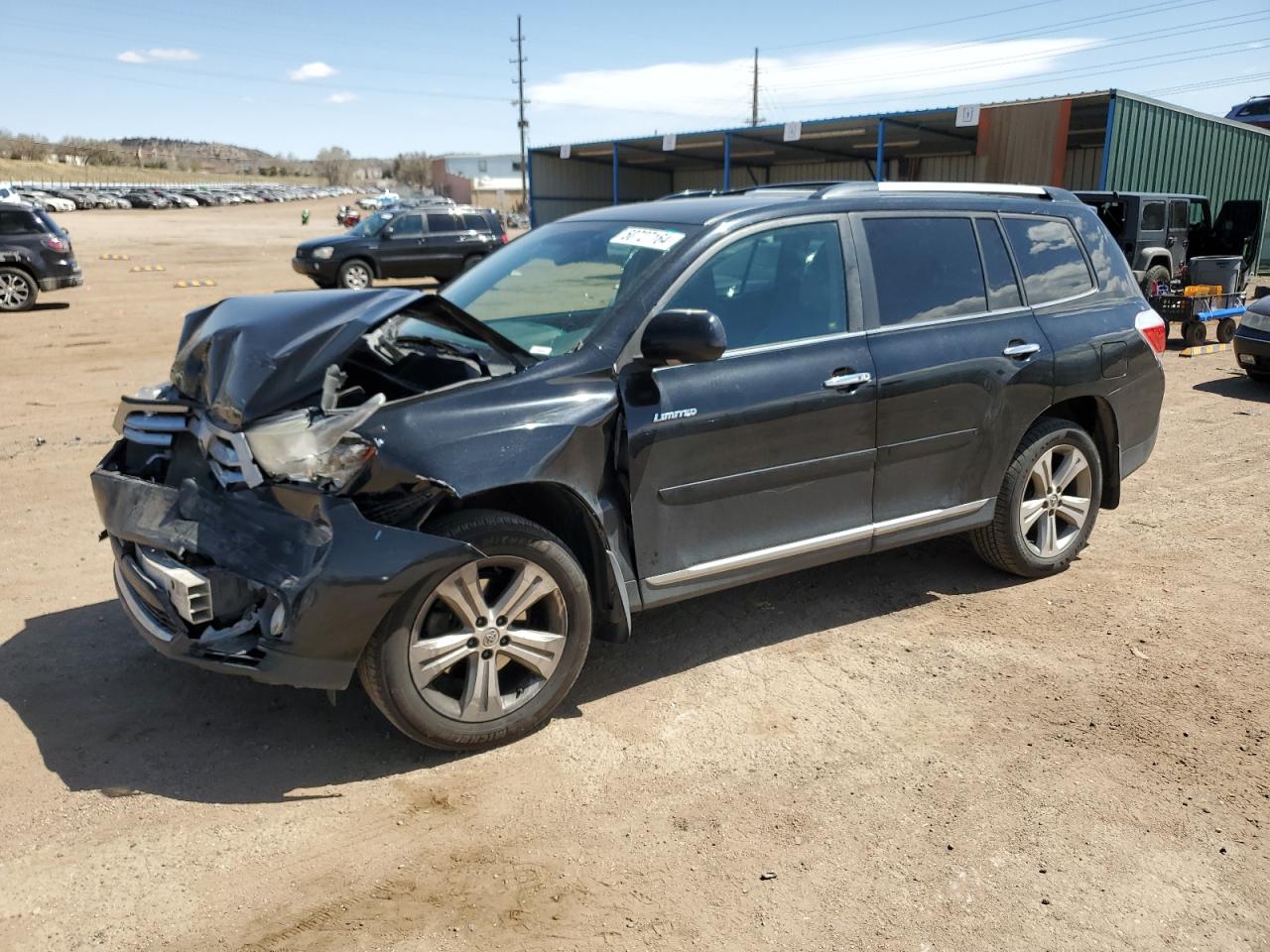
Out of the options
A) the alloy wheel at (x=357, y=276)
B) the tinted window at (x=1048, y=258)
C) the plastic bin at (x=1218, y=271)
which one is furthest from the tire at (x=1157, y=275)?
the alloy wheel at (x=357, y=276)

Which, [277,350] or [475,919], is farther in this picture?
[277,350]

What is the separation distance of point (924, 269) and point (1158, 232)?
43.7ft

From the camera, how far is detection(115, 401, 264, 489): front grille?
3.23m

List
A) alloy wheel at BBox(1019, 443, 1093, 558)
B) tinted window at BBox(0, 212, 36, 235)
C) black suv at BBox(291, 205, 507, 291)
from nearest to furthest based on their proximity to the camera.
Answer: alloy wheel at BBox(1019, 443, 1093, 558) < tinted window at BBox(0, 212, 36, 235) < black suv at BBox(291, 205, 507, 291)

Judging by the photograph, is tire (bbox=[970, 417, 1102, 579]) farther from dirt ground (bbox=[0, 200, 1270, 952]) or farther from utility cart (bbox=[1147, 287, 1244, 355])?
utility cart (bbox=[1147, 287, 1244, 355])

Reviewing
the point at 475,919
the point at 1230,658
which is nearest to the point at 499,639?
the point at 475,919

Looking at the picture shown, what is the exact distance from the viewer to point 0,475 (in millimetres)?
6633

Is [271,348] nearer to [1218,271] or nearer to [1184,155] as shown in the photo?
[1218,271]

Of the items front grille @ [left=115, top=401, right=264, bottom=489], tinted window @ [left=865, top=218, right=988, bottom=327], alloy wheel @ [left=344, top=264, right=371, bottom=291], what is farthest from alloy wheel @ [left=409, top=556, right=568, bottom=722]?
alloy wheel @ [left=344, top=264, right=371, bottom=291]

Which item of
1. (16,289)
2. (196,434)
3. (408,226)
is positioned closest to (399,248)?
(408,226)

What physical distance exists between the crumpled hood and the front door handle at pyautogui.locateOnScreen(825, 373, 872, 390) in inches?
65.7

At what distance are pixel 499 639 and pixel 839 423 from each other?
1.68 metres

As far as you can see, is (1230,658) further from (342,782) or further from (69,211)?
(69,211)

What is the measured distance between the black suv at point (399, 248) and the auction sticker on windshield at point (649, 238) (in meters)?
16.9
